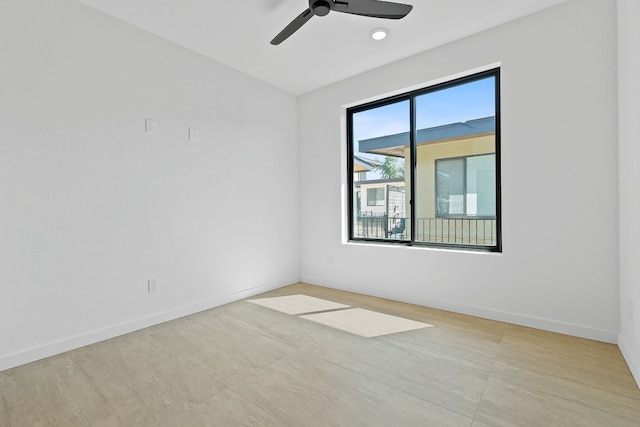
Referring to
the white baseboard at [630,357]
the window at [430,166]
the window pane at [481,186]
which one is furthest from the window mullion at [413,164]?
the white baseboard at [630,357]

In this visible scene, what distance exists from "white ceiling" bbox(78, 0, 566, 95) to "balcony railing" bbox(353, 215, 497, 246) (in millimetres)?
1794

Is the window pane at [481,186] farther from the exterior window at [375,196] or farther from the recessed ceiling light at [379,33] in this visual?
the recessed ceiling light at [379,33]

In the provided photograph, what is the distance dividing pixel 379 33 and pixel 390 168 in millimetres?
Result: 1480

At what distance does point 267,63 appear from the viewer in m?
3.38

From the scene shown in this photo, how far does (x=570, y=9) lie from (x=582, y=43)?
30 cm

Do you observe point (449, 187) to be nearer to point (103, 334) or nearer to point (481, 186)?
point (481, 186)

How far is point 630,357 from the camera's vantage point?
6.42ft

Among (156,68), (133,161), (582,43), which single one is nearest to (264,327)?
(133,161)

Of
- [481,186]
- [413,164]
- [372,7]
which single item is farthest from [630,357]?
[372,7]

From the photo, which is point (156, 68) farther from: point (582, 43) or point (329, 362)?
point (582, 43)

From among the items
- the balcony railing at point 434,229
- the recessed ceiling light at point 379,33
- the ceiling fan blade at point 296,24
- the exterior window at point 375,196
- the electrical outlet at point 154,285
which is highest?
the recessed ceiling light at point 379,33

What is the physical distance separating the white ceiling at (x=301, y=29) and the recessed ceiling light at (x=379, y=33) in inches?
1.9

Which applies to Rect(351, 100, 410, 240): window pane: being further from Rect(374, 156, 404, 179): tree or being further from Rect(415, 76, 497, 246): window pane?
Rect(415, 76, 497, 246): window pane

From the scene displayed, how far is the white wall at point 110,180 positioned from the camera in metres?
2.11
